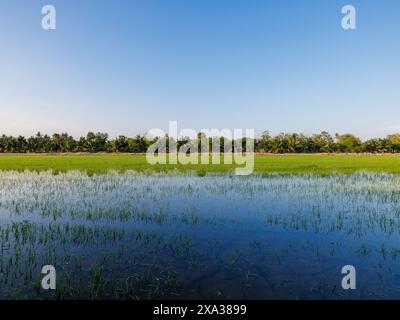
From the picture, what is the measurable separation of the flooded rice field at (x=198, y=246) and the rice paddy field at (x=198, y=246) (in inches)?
1.0

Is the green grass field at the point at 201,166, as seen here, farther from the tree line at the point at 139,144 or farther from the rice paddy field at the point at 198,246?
the tree line at the point at 139,144

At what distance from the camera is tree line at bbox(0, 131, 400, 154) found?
83812 mm

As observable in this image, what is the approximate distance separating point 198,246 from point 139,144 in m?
82.4

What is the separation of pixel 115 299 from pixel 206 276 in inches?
66.3

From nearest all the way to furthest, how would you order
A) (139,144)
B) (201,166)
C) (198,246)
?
1. (198,246)
2. (201,166)
3. (139,144)

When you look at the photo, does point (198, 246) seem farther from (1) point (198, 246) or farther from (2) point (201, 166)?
(2) point (201, 166)

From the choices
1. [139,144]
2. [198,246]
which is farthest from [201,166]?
[139,144]

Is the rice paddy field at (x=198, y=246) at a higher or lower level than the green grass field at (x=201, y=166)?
lower

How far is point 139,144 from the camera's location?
86.6 metres

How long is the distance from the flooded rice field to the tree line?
237 feet

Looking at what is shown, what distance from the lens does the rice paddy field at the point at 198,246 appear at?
15.7 feet

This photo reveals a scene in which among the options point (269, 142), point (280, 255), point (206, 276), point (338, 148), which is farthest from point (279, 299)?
point (338, 148)

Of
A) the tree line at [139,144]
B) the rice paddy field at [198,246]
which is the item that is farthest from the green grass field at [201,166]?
the tree line at [139,144]

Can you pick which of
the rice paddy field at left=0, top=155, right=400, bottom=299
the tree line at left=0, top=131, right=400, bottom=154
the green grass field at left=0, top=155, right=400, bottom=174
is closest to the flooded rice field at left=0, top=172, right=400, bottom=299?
the rice paddy field at left=0, top=155, right=400, bottom=299
